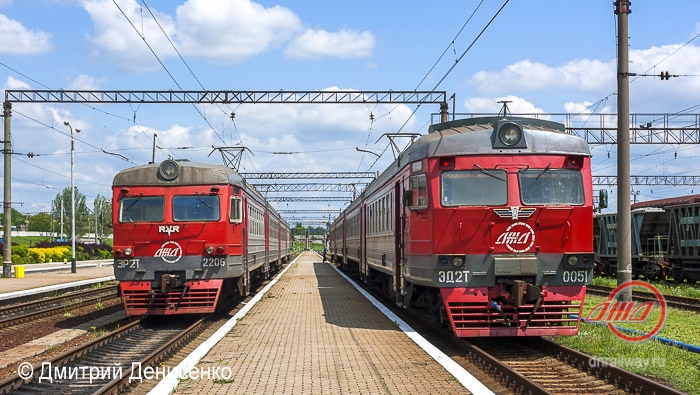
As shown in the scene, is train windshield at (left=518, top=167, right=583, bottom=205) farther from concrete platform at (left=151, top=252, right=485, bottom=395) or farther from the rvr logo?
the rvr logo

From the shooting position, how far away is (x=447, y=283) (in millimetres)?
10859

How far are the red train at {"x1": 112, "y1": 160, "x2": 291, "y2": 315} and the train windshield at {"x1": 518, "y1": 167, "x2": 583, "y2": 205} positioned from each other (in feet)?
20.7

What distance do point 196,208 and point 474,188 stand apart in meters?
6.13

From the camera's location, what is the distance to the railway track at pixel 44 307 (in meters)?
16.0

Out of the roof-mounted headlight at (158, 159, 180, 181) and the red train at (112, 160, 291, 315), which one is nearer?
the red train at (112, 160, 291, 315)

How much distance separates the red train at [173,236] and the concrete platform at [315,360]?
1.22 meters

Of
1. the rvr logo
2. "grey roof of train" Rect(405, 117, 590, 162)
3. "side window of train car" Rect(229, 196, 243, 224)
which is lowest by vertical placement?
the rvr logo

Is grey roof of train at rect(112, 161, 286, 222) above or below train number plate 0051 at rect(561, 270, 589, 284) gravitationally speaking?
above

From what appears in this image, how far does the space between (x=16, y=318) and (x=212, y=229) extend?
16.5 ft

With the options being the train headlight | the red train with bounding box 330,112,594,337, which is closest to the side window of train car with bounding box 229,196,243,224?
the red train with bounding box 330,112,594,337

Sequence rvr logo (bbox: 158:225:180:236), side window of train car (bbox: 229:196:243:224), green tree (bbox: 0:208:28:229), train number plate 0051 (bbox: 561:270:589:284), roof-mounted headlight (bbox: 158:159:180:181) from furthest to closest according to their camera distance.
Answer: green tree (bbox: 0:208:28:229) < side window of train car (bbox: 229:196:243:224) < roof-mounted headlight (bbox: 158:159:180:181) < rvr logo (bbox: 158:225:180:236) < train number plate 0051 (bbox: 561:270:589:284)

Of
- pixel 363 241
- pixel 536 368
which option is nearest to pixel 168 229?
pixel 536 368

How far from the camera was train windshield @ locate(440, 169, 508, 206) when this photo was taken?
11.2 meters

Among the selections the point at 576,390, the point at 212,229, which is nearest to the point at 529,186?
the point at 576,390
